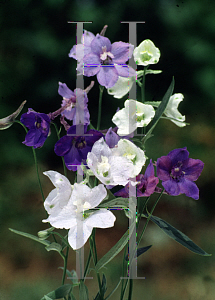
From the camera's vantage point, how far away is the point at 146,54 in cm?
66

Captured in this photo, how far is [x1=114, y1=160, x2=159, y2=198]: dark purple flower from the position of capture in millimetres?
613

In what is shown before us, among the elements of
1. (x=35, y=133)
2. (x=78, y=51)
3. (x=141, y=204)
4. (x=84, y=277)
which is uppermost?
(x=78, y=51)

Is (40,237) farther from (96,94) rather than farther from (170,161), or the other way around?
(96,94)

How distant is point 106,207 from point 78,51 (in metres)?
0.29

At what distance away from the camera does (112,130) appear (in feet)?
2.11

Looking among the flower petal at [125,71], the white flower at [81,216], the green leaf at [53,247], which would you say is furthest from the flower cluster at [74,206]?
the flower petal at [125,71]

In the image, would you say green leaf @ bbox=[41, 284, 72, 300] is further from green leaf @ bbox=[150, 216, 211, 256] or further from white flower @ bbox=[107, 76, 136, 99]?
white flower @ bbox=[107, 76, 136, 99]

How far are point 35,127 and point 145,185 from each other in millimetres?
229

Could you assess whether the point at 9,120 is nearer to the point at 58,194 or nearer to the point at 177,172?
the point at 58,194

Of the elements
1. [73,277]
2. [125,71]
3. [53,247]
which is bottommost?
[73,277]

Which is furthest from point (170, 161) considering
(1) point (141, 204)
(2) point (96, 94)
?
(2) point (96, 94)

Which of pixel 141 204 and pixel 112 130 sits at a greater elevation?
pixel 112 130

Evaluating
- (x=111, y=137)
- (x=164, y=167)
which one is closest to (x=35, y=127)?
(x=111, y=137)

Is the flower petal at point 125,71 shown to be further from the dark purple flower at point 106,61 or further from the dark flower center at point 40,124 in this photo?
the dark flower center at point 40,124
